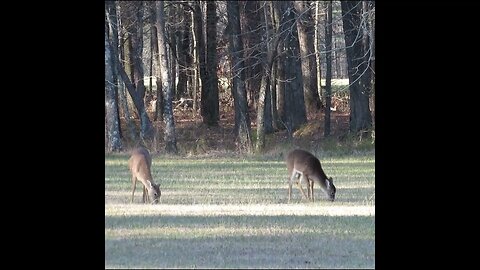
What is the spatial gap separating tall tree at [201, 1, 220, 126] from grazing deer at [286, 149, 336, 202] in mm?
20004

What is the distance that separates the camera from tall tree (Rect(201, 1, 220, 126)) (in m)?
37.8

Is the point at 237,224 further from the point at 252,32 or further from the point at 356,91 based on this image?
the point at 252,32

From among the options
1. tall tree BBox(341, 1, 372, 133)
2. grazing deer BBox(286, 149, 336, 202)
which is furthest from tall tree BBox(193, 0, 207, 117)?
grazing deer BBox(286, 149, 336, 202)

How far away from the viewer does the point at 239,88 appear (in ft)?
106

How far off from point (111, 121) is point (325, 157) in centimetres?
595

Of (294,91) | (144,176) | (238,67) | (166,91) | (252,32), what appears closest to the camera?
(144,176)

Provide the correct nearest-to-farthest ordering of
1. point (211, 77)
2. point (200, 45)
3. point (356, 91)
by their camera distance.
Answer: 1. point (356, 91)
2. point (211, 77)
3. point (200, 45)

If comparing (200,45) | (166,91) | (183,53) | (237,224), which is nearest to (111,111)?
(166,91)

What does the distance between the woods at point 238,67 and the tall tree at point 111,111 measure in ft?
0.09

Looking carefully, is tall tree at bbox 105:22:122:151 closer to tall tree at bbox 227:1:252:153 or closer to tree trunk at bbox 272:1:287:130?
tall tree at bbox 227:1:252:153

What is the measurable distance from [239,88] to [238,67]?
1.24m
